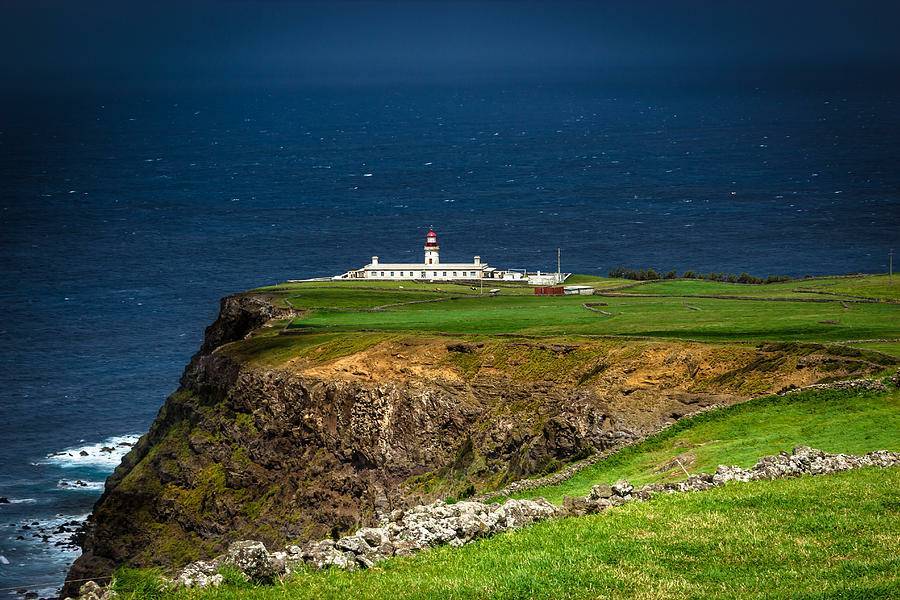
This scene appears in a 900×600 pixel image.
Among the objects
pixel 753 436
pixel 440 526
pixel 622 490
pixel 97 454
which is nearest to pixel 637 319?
pixel 753 436

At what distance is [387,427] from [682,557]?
48572mm

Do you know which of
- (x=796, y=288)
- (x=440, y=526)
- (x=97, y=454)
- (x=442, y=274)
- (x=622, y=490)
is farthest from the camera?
(x=442, y=274)

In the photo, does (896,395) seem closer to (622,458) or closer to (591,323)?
(622,458)

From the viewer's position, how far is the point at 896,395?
54.2m

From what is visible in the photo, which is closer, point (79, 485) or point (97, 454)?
point (79, 485)

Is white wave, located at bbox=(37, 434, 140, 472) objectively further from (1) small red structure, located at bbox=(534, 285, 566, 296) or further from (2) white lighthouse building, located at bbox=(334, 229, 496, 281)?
(1) small red structure, located at bbox=(534, 285, 566, 296)

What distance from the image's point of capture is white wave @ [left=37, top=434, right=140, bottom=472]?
10150cm

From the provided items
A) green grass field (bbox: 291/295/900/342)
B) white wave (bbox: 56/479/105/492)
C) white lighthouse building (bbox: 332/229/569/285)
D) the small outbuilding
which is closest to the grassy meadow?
green grass field (bbox: 291/295/900/342)

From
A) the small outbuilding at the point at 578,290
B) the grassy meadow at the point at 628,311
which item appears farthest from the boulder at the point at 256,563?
the small outbuilding at the point at 578,290

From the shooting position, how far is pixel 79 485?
9612cm

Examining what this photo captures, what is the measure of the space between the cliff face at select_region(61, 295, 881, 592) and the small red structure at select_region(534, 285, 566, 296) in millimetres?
27451

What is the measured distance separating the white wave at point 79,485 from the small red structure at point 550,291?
1439 inches

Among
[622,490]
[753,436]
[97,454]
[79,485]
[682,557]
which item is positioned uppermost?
[682,557]

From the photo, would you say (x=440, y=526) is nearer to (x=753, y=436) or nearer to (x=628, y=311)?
(x=753, y=436)
